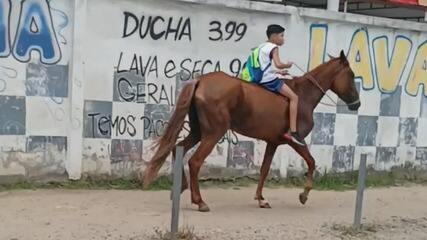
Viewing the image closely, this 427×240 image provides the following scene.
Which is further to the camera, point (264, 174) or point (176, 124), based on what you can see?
point (264, 174)

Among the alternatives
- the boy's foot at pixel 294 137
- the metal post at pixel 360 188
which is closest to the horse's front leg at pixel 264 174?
the boy's foot at pixel 294 137

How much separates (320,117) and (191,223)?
4090 millimetres

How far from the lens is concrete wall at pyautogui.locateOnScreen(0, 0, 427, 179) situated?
8.09m

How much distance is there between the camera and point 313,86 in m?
8.34

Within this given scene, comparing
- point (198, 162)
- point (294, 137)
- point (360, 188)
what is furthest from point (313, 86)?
point (198, 162)

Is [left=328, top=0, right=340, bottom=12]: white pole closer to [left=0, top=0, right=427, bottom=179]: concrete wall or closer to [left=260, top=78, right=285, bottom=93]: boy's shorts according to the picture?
[left=0, top=0, right=427, bottom=179]: concrete wall

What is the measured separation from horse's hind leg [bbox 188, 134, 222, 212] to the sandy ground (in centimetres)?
14

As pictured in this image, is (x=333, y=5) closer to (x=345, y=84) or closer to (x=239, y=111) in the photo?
(x=345, y=84)

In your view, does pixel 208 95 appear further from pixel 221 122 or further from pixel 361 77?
pixel 361 77

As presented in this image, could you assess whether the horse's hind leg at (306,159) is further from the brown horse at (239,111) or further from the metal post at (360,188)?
the metal post at (360,188)

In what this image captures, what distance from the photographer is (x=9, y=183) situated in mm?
8031

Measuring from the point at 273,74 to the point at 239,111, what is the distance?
0.67 m

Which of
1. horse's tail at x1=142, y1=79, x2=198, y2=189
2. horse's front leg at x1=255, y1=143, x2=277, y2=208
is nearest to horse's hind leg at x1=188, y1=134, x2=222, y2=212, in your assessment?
horse's tail at x1=142, y1=79, x2=198, y2=189

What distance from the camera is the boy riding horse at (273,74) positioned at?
774cm
